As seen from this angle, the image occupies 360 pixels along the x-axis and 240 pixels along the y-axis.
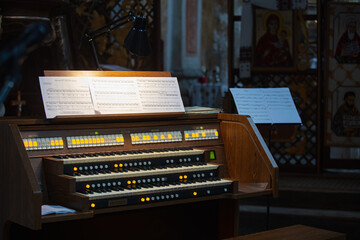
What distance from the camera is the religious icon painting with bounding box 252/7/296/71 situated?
7.36 metres

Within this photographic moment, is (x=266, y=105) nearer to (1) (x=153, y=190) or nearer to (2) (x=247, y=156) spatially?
(2) (x=247, y=156)

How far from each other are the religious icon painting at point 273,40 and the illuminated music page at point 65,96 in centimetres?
417

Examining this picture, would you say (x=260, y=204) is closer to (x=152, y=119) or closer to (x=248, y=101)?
(x=248, y=101)

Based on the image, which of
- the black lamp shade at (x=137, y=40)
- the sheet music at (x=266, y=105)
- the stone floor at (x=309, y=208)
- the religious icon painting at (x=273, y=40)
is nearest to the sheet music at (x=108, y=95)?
the black lamp shade at (x=137, y=40)

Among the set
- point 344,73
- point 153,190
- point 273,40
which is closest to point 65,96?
point 153,190

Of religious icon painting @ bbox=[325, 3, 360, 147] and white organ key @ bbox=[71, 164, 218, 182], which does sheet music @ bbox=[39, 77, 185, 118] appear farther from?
religious icon painting @ bbox=[325, 3, 360, 147]

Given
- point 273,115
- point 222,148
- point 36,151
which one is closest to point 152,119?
point 222,148

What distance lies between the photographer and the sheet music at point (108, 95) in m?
3.43

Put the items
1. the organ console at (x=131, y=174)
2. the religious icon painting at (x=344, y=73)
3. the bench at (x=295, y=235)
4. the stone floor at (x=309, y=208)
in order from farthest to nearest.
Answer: the religious icon painting at (x=344, y=73), the stone floor at (x=309, y=208), the bench at (x=295, y=235), the organ console at (x=131, y=174)

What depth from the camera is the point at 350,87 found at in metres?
7.25

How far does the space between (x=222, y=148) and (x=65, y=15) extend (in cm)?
272

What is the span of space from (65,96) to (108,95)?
286 millimetres

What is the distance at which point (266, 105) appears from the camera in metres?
4.68

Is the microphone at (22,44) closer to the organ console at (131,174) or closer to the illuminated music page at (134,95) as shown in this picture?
the organ console at (131,174)
